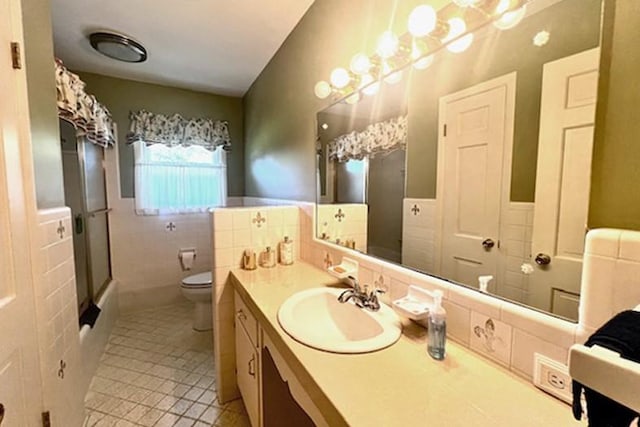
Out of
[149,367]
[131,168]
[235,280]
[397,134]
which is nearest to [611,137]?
[397,134]

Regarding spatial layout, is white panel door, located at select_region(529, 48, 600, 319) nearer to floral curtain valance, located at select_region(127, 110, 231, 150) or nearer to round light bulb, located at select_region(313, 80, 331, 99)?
round light bulb, located at select_region(313, 80, 331, 99)

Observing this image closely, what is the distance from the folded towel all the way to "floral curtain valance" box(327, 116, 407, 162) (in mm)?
906

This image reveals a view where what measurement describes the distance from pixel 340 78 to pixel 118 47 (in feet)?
6.15

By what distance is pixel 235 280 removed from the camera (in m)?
1.53

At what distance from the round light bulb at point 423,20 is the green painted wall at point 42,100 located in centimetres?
145

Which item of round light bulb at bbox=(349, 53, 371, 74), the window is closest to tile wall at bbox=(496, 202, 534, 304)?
round light bulb at bbox=(349, 53, 371, 74)

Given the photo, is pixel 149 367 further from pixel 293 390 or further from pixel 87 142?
pixel 87 142

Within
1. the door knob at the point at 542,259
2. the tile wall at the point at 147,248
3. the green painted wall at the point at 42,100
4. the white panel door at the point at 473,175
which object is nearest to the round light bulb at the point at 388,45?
the white panel door at the point at 473,175

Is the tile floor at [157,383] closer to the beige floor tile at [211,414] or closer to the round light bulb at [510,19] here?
the beige floor tile at [211,414]

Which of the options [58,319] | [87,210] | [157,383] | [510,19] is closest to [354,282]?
[510,19]

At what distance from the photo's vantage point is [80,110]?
184cm

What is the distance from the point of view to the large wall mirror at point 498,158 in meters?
0.66

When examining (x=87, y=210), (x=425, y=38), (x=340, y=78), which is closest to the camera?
(x=425, y=38)

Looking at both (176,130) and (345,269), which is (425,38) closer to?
(345,269)
